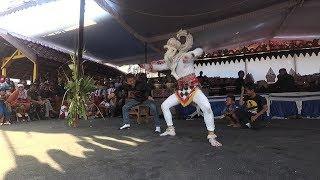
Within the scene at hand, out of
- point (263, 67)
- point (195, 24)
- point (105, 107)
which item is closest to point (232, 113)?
point (195, 24)

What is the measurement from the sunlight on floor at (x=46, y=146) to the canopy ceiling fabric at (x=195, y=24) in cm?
405

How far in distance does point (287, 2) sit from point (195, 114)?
4.45 metres

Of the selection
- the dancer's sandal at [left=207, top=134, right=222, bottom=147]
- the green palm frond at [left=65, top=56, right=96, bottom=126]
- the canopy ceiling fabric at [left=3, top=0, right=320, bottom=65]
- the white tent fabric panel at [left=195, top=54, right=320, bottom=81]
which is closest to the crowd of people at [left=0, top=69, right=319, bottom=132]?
the green palm frond at [left=65, top=56, right=96, bottom=126]

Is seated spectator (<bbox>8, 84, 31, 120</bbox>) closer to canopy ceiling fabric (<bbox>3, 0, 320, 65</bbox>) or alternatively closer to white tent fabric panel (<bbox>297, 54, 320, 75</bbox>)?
canopy ceiling fabric (<bbox>3, 0, 320, 65</bbox>)

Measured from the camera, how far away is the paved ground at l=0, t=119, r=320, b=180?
3723mm

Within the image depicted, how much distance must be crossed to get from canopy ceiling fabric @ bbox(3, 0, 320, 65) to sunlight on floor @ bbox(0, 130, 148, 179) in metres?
4.05

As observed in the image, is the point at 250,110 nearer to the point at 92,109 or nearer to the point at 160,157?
the point at 160,157

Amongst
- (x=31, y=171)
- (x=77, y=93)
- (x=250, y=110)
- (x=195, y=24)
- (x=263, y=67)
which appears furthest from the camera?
(x=263, y=67)

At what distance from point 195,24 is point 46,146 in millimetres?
7129

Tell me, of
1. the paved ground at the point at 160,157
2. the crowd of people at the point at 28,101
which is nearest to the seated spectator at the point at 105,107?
the crowd of people at the point at 28,101

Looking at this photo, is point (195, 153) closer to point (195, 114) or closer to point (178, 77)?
point (178, 77)

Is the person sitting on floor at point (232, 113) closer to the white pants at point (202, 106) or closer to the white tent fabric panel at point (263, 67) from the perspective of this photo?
the white pants at point (202, 106)

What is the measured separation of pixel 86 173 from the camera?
12.5ft

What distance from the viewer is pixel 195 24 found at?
1123 cm
